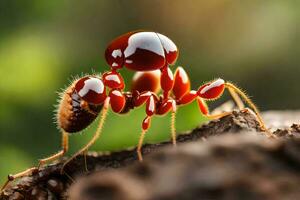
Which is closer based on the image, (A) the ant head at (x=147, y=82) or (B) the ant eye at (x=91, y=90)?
(B) the ant eye at (x=91, y=90)

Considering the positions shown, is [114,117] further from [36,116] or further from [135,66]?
[135,66]

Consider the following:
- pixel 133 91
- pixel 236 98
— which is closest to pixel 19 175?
pixel 133 91

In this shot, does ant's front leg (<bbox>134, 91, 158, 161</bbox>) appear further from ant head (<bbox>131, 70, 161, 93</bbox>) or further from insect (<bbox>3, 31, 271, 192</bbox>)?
ant head (<bbox>131, 70, 161, 93</bbox>)

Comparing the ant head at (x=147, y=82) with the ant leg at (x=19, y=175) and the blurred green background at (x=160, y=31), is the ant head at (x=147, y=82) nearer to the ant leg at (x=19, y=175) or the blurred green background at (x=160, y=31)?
the ant leg at (x=19, y=175)

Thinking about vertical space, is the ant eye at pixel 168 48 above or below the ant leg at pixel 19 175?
above

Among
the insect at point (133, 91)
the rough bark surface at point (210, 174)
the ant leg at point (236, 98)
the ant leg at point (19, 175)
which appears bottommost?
the ant leg at point (19, 175)

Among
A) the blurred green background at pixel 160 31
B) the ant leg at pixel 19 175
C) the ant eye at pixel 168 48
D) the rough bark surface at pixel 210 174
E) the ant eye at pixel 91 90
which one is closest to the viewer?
the rough bark surface at pixel 210 174

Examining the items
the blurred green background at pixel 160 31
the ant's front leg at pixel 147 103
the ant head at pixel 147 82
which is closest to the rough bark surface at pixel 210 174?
the ant's front leg at pixel 147 103
